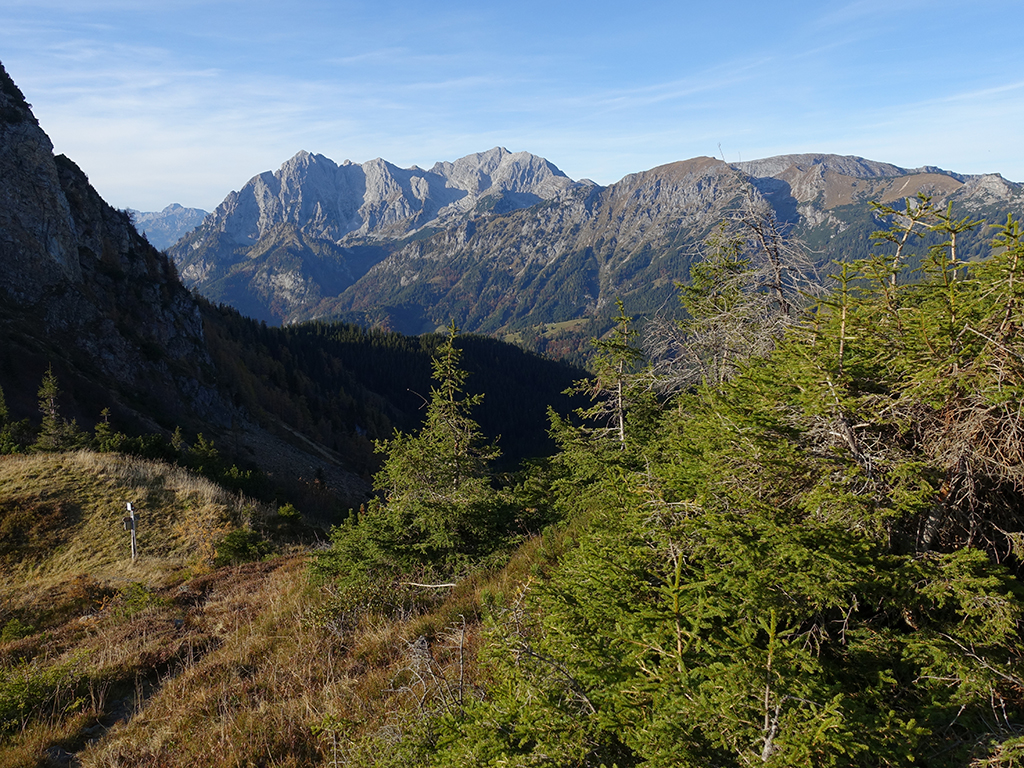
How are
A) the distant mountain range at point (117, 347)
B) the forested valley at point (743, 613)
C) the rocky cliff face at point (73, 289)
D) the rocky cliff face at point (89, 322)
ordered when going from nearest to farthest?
the forested valley at point (743, 613), the distant mountain range at point (117, 347), the rocky cliff face at point (89, 322), the rocky cliff face at point (73, 289)

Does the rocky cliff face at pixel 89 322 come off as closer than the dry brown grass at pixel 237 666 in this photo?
No

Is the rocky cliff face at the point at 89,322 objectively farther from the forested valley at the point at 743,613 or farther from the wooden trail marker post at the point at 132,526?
the forested valley at the point at 743,613

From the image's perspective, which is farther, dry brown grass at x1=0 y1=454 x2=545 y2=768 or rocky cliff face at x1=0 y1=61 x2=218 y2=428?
rocky cliff face at x1=0 y1=61 x2=218 y2=428

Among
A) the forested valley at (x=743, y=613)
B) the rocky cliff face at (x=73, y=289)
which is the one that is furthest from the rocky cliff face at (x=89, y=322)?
the forested valley at (x=743, y=613)

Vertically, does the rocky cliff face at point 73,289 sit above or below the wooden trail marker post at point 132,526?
above

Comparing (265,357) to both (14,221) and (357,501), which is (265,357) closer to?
(14,221)

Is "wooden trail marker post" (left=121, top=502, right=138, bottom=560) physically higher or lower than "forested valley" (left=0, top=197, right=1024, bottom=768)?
lower

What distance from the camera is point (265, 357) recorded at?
97375 millimetres

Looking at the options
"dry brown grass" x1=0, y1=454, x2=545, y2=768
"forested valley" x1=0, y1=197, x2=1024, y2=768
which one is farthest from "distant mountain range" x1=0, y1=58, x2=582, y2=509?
"forested valley" x1=0, y1=197, x2=1024, y2=768

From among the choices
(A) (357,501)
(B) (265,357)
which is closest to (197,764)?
(A) (357,501)

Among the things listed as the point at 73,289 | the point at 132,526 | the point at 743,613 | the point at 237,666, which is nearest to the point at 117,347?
the point at 73,289

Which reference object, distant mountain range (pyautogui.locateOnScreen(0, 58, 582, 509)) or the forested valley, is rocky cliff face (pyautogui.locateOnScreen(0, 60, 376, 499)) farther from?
the forested valley

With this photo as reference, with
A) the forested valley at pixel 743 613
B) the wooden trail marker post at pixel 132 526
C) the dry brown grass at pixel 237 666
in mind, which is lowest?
the wooden trail marker post at pixel 132 526

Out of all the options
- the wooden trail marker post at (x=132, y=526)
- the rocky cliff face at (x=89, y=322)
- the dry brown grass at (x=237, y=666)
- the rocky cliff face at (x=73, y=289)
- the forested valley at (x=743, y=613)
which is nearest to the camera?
the forested valley at (x=743, y=613)
